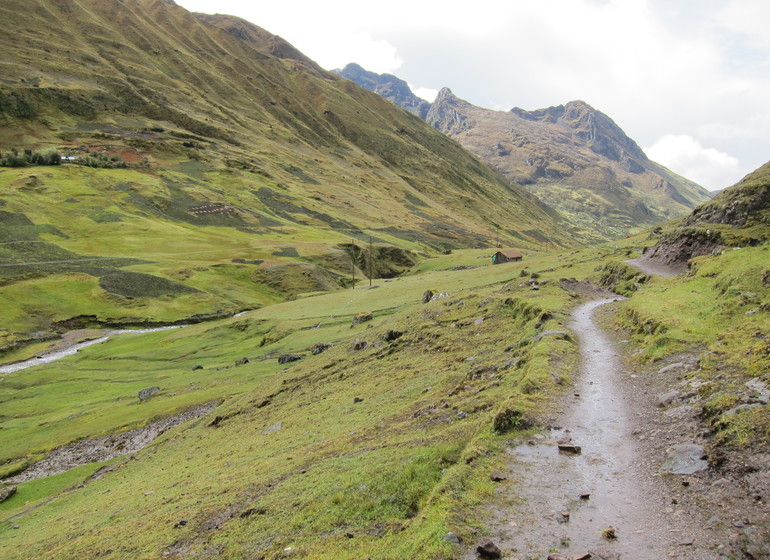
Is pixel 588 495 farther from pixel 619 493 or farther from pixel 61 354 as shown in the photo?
pixel 61 354

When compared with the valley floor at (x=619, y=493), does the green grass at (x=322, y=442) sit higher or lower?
lower

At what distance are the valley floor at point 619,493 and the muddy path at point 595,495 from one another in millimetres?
27

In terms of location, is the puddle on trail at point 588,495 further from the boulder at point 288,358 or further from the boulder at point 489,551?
the boulder at point 288,358

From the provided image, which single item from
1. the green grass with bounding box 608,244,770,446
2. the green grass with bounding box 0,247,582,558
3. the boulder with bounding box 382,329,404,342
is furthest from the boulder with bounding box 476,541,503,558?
the boulder with bounding box 382,329,404,342

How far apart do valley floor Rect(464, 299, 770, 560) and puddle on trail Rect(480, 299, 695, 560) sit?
1.0 inches

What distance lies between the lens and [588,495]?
13.5 m

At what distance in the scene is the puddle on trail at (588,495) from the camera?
1138 centimetres

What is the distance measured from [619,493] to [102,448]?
49.4m

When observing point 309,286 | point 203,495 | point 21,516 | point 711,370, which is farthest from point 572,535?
point 309,286

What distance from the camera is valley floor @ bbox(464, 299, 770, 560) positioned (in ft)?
36.6

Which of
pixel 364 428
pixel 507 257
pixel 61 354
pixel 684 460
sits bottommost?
pixel 61 354

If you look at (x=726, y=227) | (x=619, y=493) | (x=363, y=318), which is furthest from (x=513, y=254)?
(x=619, y=493)

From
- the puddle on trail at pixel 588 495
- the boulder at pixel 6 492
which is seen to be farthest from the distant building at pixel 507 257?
the boulder at pixel 6 492

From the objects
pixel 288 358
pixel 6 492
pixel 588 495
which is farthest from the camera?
pixel 288 358
